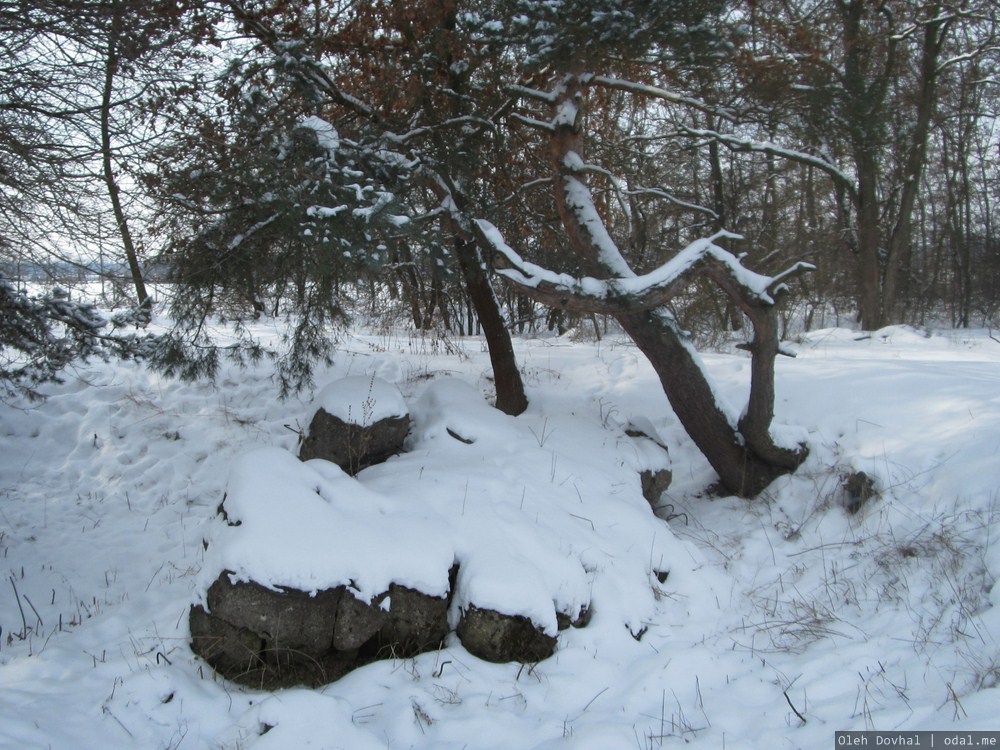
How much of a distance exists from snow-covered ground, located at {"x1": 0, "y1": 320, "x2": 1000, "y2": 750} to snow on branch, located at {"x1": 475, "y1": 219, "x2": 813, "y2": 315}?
1395mm

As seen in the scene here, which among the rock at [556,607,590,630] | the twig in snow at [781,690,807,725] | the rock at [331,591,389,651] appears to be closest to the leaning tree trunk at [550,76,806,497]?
the rock at [556,607,590,630]

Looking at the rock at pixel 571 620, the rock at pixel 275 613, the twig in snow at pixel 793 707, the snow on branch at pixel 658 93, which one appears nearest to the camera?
the twig in snow at pixel 793 707

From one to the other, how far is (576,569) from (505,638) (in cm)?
70

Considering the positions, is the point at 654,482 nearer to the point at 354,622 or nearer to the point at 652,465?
the point at 652,465

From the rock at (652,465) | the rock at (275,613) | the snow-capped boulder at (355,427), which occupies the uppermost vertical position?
the snow-capped boulder at (355,427)

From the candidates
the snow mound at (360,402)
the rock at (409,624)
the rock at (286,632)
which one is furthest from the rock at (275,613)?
the snow mound at (360,402)

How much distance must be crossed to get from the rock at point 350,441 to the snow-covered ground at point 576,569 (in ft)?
0.97

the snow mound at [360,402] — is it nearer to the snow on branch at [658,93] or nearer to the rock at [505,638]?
the rock at [505,638]

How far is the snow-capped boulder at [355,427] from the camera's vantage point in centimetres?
582

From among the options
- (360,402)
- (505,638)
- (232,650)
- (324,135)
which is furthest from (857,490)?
(324,135)

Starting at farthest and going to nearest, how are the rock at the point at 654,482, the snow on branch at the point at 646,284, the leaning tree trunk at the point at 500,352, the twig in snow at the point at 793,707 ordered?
the leaning tree trunk at the point at 500,352 → the rock at the point at 654,482 → the snow on branch at the point at 646,284 → the twig in snow at the point at 793,707

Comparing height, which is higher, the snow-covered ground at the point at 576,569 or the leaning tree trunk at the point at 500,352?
the leaning tree trunk at the point at 500,352

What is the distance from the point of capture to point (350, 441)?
5.82 m

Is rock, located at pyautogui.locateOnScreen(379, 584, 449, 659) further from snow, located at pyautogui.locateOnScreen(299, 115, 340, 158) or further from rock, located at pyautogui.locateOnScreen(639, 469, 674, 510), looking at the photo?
snow, located at pyautogui.locateOnScreen(299, 115, 340, 158)
